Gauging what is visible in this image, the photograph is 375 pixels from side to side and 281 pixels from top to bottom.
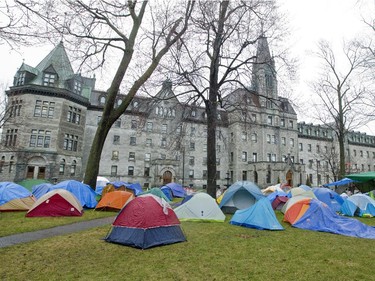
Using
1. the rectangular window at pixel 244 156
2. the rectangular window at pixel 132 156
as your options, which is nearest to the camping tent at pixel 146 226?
the rectangular window at pixel 132 156

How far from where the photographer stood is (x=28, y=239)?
295 inches

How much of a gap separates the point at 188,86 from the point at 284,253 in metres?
12.3

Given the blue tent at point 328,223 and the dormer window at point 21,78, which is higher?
the dormer window at point 21,78

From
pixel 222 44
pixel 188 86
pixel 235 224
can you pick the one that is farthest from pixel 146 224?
pixel 222 44

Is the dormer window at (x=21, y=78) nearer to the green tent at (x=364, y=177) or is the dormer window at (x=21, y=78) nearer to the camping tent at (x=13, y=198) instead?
the camping tent at (x=13, y=198)

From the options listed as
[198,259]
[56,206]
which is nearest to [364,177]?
[198,259]

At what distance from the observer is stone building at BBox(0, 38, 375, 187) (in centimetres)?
3102

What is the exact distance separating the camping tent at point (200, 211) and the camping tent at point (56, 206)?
4983mm

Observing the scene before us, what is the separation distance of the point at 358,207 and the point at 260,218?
8602 mm

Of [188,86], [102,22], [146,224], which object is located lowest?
[146,224]

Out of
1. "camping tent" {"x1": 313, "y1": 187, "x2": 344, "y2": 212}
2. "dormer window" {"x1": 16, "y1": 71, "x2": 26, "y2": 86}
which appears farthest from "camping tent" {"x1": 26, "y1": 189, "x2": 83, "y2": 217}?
"dormer window" {"x1": 16, "y1": 71, "x2": 26, "y2": 86}

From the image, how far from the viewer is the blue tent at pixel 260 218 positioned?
9.82 meters

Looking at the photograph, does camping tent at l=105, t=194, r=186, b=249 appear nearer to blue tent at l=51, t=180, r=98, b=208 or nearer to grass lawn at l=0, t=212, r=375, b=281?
grass lawn at l=0, t=212, r=375, b=281

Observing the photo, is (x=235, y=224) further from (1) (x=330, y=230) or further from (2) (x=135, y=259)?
(2) (x=135, y=259)
